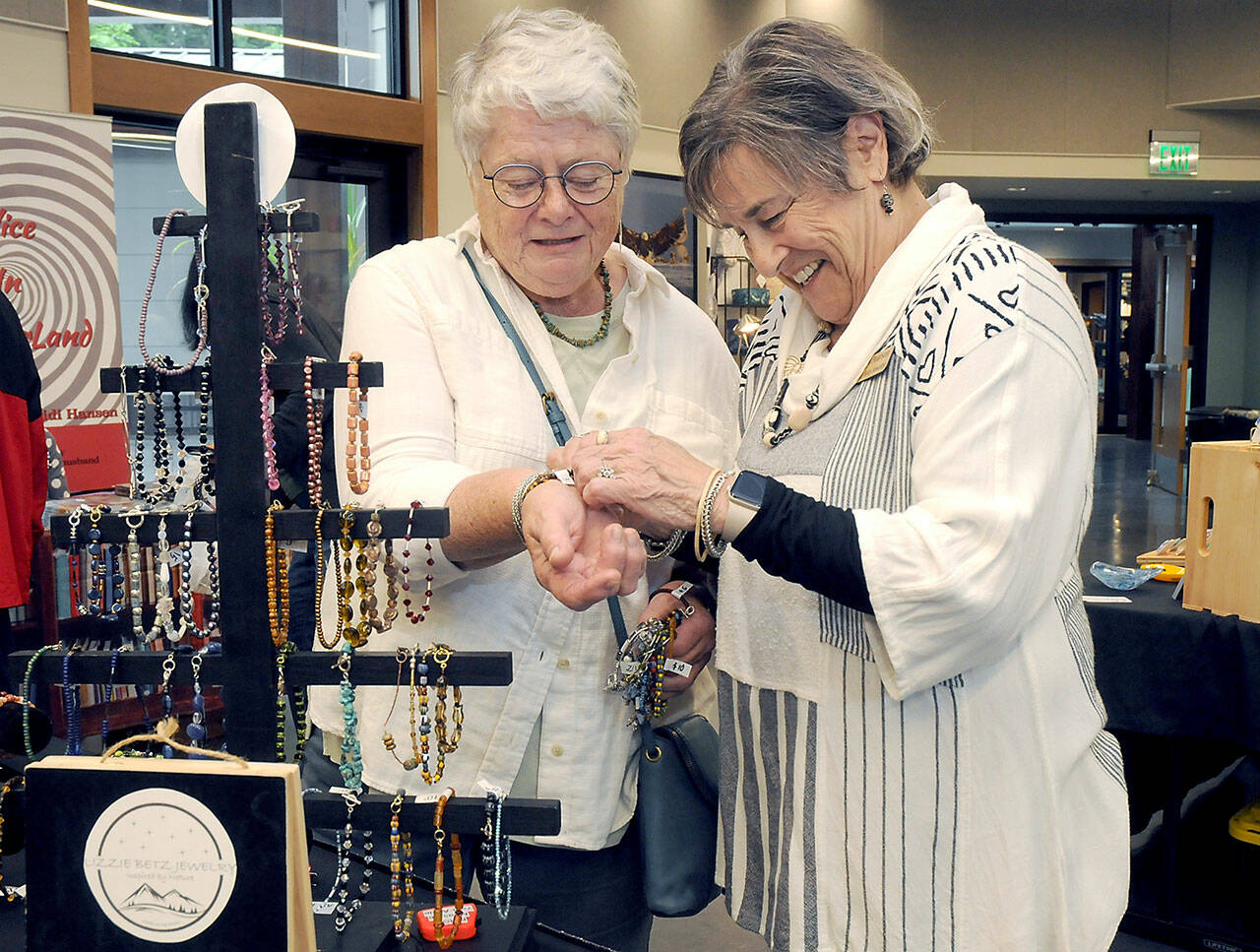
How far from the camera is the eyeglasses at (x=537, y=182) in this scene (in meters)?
1.41

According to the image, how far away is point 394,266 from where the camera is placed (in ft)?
4.71

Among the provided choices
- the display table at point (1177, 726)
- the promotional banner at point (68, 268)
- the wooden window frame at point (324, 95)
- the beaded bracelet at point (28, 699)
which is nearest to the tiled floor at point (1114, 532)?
the display table at point (1177, 726)

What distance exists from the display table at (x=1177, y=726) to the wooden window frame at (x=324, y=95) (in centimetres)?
478

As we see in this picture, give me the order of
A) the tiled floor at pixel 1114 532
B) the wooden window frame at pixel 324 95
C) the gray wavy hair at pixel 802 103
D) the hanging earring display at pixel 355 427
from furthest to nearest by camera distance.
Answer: the wooden window frame at pixel 324 95 → the tiled floor at pixel 1114 532 → the gray wavy hair at pixel 802 103 → the hanging earring display at pixel 355 427

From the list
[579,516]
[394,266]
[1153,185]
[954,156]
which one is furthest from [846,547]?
[1153,185]

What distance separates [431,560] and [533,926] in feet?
1.30

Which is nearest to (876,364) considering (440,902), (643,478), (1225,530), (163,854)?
(643,478)

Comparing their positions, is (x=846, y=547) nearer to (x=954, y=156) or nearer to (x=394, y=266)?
(x=394, y=266)

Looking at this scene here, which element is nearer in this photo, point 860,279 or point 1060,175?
point 860,279

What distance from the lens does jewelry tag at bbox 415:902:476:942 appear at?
1.11 m

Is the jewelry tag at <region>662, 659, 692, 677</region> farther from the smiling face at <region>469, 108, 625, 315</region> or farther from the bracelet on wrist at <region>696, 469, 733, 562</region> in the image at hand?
the smiling face at <region>469, 108, 625, 315</region>

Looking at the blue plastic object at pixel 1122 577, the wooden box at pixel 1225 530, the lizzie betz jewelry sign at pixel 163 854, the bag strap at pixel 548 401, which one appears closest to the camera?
the lizzie betz jewelry sign at pixel 163 854

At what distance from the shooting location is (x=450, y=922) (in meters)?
1.10

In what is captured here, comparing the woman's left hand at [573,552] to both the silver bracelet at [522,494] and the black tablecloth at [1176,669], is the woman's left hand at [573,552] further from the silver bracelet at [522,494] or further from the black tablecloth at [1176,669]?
the black tablecloth at [1176,669]
